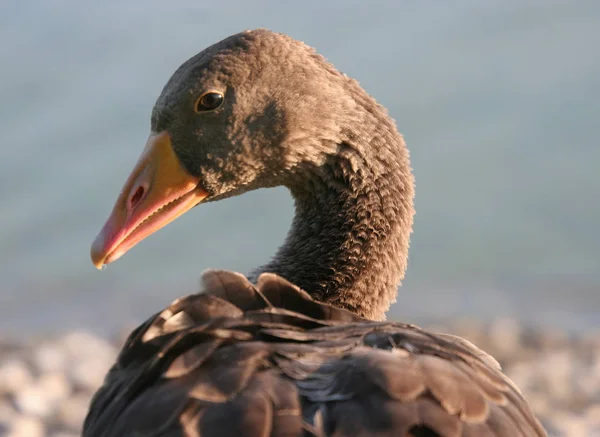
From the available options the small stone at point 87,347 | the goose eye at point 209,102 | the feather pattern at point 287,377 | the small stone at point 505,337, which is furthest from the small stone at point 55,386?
the feather pattern at point 287,377

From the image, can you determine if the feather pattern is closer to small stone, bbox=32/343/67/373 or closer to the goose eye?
the goose eye

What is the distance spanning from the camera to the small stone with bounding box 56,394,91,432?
7.28 metres

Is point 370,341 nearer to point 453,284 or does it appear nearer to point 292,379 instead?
point 292,379

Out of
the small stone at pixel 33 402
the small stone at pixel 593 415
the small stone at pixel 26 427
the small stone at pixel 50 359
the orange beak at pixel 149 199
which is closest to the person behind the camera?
the orange beak at pixel 149 199

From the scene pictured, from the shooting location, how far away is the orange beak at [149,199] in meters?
4.13

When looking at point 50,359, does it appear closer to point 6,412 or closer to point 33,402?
point 33,402

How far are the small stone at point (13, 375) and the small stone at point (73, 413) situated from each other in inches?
19.4

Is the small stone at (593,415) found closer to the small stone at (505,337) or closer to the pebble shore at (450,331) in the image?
the pebble shore at (450,331)

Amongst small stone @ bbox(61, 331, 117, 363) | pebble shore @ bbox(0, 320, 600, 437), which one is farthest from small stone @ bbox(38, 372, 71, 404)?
small stone @ bbox(61, 331, 117, 363)

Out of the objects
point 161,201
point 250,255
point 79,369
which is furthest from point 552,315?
point 161,201

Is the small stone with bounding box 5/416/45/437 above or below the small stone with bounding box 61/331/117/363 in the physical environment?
below

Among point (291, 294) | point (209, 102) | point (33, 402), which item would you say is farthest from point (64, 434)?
point (291, 294)

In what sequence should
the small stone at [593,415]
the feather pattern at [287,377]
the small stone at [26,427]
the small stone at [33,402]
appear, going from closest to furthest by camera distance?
the feather pattern at [287,377] < the small stone at [26,427] < the small stone at [593,415] < the small stone at [33,402]

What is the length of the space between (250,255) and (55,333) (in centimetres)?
193
